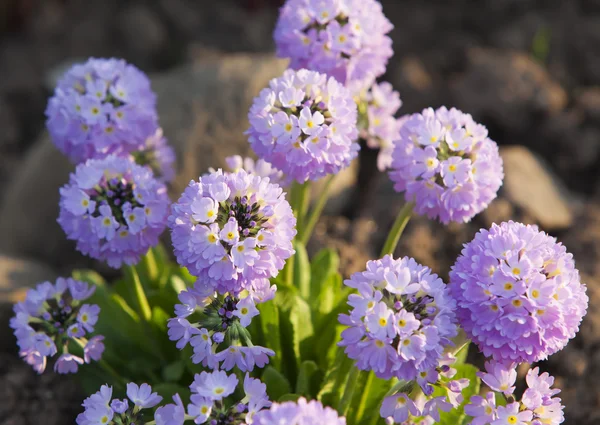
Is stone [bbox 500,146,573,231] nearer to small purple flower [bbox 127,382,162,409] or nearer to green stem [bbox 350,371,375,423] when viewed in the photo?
green stem [bbox 350,371,375,423]

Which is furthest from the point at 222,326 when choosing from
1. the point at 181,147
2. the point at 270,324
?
the point at 181,147

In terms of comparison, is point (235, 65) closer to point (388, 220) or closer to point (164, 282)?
point (388, 220)

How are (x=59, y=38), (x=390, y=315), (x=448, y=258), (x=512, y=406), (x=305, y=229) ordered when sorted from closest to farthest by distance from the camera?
(x=390, y=315), (x=512, y=406), (x=305, y=229), (x=448, y=258), (x=59, y=38)

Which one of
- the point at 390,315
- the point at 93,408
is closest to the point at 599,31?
the point at 390,315

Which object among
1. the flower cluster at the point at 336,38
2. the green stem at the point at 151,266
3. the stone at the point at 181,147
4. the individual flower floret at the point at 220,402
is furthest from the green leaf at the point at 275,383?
the stone at the point at 181,147

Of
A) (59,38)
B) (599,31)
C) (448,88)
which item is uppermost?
(599,31)

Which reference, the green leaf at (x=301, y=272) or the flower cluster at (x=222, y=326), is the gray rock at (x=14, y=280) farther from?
the flower cluster at (x=222, y=326)

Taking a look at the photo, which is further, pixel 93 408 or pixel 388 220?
pixel 388 220
